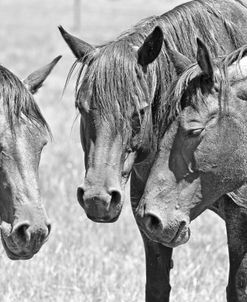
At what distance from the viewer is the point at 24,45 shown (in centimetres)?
2511

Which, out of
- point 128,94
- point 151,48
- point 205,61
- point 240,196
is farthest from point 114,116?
point 240,196

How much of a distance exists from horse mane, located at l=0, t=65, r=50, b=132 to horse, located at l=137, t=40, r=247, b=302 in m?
0.74

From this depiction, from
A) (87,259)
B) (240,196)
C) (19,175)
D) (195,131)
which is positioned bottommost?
(87,259)

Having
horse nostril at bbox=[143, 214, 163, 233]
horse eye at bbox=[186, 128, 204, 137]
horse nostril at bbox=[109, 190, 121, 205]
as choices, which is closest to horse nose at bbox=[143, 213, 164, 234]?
horse nostril at bbox=[143, 214, 163, 233]

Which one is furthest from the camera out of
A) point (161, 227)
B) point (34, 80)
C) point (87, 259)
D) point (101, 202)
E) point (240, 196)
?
point (87, 259)

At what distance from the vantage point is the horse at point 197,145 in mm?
4664

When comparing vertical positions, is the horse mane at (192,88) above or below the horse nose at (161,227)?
above

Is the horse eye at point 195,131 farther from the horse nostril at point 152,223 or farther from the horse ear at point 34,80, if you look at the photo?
the horse ear at point 34,80

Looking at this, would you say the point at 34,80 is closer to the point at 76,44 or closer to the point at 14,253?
the point at 76,44

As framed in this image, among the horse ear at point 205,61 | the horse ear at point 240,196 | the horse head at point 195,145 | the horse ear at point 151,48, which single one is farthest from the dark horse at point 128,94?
the horse ear at point 240,196

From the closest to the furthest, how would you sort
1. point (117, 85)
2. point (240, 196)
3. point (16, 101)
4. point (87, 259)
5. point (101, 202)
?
point (101, 202) → point (16, 101) → point (117, 85) → point (240, 196) → point (87, 259)

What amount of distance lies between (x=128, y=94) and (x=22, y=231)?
98 centimetres

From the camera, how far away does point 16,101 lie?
4.84 meters

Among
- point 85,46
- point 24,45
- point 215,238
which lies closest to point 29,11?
point 24,45
